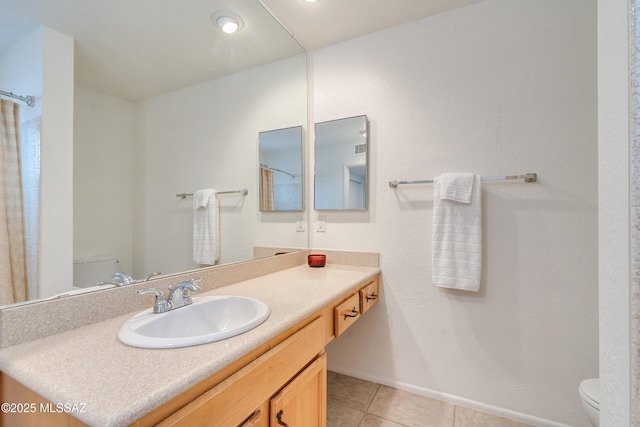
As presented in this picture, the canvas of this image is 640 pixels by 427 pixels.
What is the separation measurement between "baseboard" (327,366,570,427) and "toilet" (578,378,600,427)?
15.0 inches

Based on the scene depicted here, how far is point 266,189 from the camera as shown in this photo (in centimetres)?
187

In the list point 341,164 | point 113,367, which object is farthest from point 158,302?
point 341,164

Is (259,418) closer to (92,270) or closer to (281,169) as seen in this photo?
(92,270)

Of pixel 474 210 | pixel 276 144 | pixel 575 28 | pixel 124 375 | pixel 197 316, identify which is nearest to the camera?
pixel 124 375

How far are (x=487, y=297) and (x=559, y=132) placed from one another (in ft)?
3.14

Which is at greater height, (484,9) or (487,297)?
(484,9)

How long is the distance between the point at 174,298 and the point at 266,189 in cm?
97

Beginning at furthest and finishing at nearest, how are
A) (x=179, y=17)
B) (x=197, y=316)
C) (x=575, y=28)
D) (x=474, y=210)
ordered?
(x=474, y=210) < (x=575, y=28) < (x=179, y=17) < (x=197, y=316)

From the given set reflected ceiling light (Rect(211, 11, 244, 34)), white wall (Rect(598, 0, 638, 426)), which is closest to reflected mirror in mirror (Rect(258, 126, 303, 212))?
reflected ceiling light (Rect(211, 11, 244, 34))

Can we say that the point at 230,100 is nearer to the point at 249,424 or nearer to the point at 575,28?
the point at 249,424

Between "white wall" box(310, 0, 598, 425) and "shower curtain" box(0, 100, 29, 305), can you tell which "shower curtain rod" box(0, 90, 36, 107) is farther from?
"white wall" box(310, 0, 598, 425)

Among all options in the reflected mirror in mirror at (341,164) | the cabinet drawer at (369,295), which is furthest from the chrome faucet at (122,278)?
the reflected mirror in mirror at (341,164)

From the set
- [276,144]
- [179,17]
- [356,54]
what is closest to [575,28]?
[356,54]

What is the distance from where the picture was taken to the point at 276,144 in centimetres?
193
